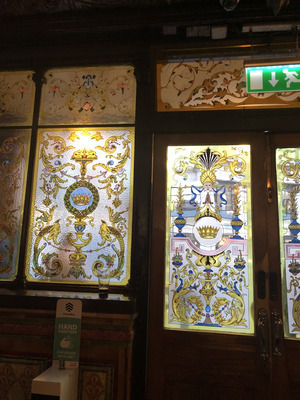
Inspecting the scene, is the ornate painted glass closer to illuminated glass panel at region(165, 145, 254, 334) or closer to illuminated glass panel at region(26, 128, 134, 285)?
illuminated glass panel at region(165, 145, 254, 334)

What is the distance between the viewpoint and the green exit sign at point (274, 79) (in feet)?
8.40

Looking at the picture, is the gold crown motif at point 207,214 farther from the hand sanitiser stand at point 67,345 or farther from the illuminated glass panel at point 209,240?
the hand sanitiser stand at point 67,345

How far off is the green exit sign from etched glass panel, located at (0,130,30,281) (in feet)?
6.57

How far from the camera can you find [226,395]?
244 centimetres

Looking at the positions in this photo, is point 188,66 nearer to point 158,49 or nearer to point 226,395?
point 158,49

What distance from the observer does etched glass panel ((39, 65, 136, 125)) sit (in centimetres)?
297

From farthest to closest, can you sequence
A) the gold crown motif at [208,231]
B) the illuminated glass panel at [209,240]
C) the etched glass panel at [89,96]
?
1. the etched glass panel at [89,96]
2. the gold crown motif at [208,231]
3. the illuminated glass panel at [209,240]

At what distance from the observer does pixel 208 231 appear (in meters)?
2.72

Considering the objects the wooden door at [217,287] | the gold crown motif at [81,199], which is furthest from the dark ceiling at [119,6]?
the gold crown motif at [81,199]

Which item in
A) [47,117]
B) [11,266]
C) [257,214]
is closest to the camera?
[257,214]

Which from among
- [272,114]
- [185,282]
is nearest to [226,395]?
[185,282]

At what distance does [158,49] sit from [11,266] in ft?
7.47

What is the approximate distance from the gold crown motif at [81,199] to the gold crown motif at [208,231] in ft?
3.21

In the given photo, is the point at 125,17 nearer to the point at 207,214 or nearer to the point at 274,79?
the point at 274,79
